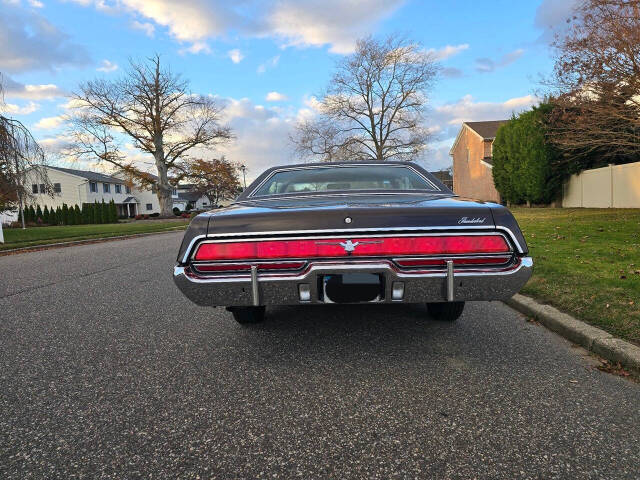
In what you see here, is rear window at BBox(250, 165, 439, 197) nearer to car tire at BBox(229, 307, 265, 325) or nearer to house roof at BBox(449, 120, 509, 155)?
car tire at BBox(229, 307, 265, 325)

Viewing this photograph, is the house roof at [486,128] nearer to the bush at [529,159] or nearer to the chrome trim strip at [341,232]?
the bush at [529,159]

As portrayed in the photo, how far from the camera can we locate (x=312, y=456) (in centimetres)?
181

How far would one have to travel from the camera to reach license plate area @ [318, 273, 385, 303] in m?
2.43

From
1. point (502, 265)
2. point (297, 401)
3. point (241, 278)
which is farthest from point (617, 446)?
point (241, 278)

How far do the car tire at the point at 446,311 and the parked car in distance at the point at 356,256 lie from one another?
1.13 m

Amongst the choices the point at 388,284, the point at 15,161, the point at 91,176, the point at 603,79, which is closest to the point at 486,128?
the point at 603,79

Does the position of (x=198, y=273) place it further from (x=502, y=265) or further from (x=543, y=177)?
(x=543, y=177)

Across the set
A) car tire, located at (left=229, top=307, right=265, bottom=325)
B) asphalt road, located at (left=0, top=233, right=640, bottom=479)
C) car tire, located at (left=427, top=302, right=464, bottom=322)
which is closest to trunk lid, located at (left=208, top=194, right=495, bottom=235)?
asphalt road, located at (left=0, top=233, right=640, bottom=479)

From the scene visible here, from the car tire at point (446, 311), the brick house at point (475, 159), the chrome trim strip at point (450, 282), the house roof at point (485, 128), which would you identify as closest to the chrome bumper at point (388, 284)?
the chrome trim strip at point (450, 282)

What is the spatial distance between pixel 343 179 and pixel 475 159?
35076 millimetres

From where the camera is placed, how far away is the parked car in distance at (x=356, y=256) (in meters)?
2.44

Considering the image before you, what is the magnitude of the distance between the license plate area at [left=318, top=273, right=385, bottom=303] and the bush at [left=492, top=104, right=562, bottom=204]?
20842 millimetres

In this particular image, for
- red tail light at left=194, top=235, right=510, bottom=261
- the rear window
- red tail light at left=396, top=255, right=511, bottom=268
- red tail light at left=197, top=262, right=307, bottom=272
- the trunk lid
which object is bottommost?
red tail light at left=396, top=255, right=511, bottom=268

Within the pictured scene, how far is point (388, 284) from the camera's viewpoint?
2.42 meters
